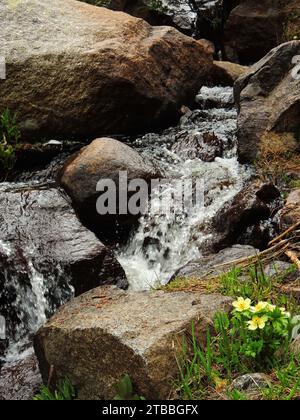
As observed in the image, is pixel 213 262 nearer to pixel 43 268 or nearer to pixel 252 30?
pixel 43 268

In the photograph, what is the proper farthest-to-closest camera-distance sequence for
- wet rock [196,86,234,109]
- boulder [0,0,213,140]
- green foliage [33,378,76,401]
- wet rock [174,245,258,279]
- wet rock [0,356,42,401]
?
wet rock [196,86,234,109] < boulder [0,0,213,140] < wet rock [174,245,258,279] < wet rock [0,356,42,401] < green foliage [33,378,76,401]

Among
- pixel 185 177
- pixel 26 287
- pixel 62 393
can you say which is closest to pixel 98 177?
pixel 185 177

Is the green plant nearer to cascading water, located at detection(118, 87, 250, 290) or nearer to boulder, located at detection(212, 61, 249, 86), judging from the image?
cascading water, located at detection(118, 87, 250, 290)

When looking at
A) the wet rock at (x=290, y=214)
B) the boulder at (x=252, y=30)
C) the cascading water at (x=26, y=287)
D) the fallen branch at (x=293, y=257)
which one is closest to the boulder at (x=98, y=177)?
the cascading water at (x=26, y=287)

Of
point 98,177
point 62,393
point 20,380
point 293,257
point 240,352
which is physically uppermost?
point 98,177

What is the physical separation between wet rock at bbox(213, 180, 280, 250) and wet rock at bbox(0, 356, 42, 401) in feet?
6.98

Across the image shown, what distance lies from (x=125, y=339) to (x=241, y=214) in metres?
2.71

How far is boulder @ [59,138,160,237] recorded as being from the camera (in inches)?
211

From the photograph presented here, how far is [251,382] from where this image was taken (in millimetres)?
2172

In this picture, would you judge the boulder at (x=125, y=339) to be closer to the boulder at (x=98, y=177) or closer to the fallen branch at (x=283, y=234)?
the fallen branch at (x=283, y=234)

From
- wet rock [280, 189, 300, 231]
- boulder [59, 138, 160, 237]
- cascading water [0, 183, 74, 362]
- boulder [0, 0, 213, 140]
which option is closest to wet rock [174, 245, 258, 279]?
wet rock [280, 189, 300, 231]

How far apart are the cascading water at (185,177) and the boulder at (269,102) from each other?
1.33 ft

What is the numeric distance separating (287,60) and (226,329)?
211 inches
